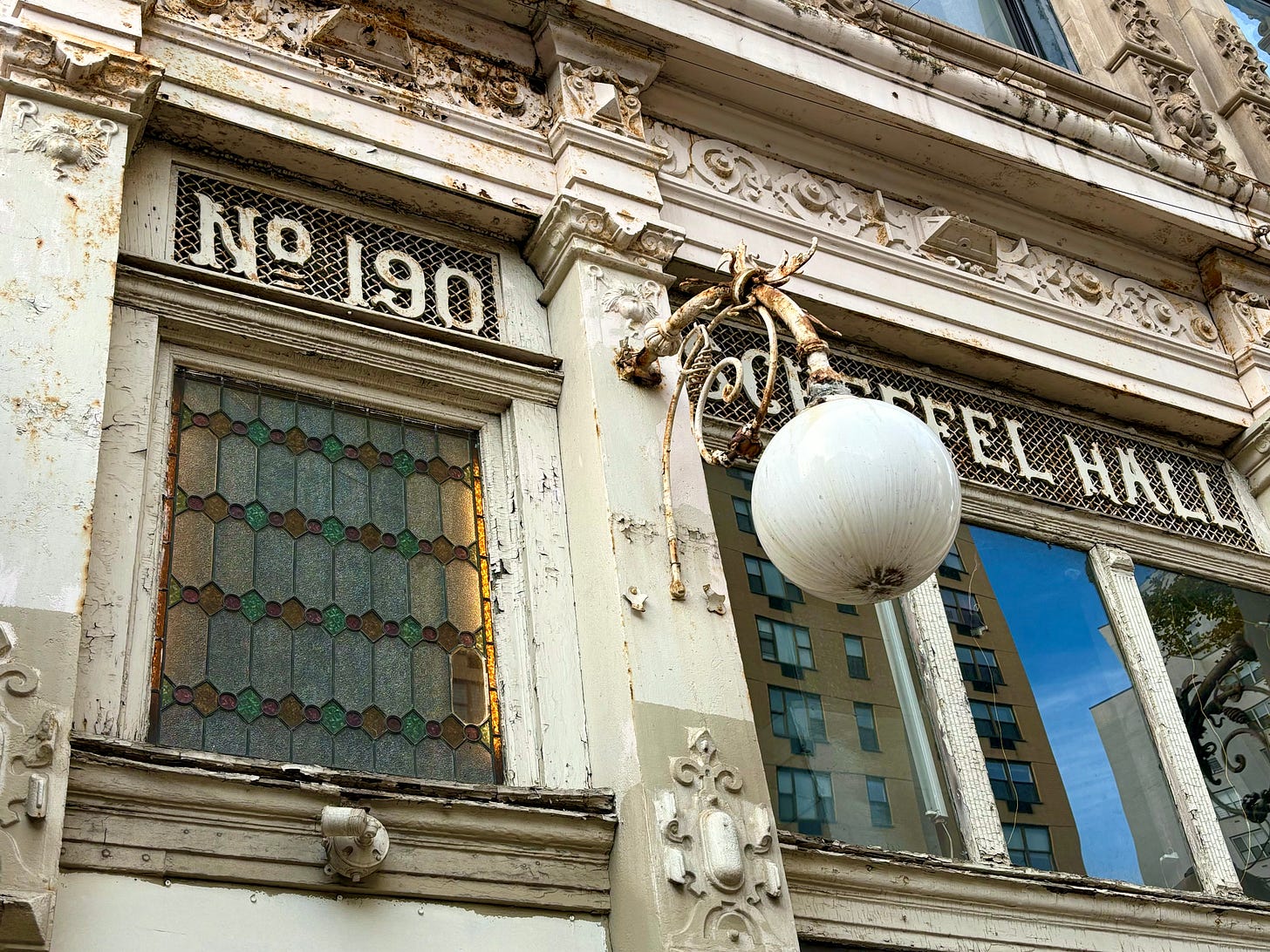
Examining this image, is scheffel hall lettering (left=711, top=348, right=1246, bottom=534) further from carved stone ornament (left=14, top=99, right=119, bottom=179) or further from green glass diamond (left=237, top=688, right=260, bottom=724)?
carved stone ornament (left=14, top=99, right=119, bottom=179)

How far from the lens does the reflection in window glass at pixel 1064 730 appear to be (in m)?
5.19

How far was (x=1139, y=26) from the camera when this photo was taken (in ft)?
28.4

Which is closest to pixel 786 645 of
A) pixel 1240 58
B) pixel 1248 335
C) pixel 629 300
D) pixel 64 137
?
pixel 629 300

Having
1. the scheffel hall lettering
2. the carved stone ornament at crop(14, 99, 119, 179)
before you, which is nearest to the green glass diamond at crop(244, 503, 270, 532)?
the carved stone ornament at crop(14, 99, 119, 179)

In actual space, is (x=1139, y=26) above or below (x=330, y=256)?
above

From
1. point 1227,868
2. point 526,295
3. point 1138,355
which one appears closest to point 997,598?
point 1227,868

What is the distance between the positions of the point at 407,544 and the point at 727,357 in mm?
1194

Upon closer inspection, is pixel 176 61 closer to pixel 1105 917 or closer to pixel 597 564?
pixel 597 564

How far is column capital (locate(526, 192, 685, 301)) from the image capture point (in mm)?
5145

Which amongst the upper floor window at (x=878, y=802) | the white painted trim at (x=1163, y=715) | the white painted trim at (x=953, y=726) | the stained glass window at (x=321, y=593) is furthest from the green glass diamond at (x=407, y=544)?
the white painted trim at (x=1163, y=715)

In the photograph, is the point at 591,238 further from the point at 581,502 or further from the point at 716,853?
the point at 716,853

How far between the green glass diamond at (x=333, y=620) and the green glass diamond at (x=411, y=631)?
0.60 feet

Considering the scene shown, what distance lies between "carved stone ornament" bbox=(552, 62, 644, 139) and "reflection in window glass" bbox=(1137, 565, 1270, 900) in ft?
9.85

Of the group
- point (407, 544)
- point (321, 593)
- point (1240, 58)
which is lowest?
point (321, 593)
